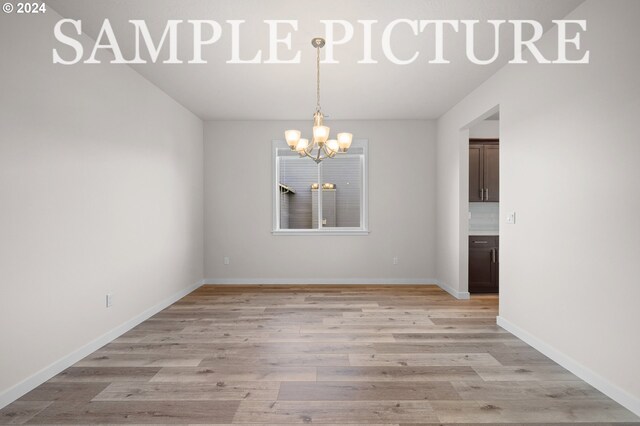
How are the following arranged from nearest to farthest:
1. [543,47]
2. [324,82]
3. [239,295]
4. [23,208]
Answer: [23,208] < [543,47] < [324,82] < [239,295]

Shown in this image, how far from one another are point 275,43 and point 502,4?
188cm

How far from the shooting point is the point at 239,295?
4898 millimetres

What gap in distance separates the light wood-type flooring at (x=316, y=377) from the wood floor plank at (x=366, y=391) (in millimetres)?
12

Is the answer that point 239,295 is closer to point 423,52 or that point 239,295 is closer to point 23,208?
point 23,208

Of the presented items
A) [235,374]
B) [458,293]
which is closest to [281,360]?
[235,374]

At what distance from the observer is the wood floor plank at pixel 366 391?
2176mm

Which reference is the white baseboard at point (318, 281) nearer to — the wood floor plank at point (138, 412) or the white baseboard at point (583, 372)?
the white baseboard at point (583, 372)

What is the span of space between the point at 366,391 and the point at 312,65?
3060 mm

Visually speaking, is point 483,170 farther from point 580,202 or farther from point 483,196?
point 580,202

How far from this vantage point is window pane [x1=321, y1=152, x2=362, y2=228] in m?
5.79

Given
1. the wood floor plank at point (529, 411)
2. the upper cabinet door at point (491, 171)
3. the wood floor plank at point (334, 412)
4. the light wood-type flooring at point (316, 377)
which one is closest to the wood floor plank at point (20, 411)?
the light wood-type flooring at point (316, 377)

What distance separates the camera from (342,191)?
19.1ft

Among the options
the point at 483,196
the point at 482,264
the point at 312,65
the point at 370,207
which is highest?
the point at 312,65

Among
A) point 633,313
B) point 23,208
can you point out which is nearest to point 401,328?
point 633,313
